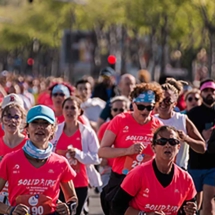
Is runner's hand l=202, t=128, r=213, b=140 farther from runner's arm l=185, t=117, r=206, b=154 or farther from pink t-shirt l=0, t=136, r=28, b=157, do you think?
pink t-shirt l=0, t=136, r=28, b=157

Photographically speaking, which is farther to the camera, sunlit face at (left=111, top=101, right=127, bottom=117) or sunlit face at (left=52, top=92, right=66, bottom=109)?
sunlit face at (left=111, top=101, right=127, bottom=117)

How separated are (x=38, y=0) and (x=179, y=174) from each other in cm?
6095

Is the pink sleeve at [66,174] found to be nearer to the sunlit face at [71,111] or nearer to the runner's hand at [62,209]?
the runner's hand at [62,209]

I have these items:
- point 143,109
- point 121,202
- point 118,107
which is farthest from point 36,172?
point 118,107

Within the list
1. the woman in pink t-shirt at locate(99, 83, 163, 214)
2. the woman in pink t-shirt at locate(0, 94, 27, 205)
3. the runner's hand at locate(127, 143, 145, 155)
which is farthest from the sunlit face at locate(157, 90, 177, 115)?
the woman in pink t-shirt at locate(0, 94, 27, 205)

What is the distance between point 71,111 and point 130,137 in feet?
4.28

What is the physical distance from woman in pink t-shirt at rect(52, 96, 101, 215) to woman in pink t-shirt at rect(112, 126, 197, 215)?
255 centimetres

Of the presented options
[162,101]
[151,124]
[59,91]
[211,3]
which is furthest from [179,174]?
[211,3]

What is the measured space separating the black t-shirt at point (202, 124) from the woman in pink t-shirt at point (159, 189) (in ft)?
12.3

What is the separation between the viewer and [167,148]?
6.48m

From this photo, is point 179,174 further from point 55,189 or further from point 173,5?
point 173,5

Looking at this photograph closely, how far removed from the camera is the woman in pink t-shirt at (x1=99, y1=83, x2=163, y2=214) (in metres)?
8.34

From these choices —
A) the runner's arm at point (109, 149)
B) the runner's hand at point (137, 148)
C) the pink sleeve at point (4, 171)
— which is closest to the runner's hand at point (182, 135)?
the runner's hand at point (137, 148)

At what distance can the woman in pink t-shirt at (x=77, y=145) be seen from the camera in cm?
914
